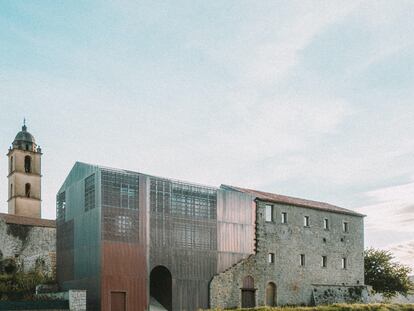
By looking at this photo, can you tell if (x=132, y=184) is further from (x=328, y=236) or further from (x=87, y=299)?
(x=328, y=236)

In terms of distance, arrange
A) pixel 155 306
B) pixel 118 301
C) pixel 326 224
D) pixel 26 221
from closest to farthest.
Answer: pixel 118 301, pixel 155 306, pixel 326 224, pixel 26 221

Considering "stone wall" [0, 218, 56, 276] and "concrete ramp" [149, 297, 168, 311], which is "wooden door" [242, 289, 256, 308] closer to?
"concrete ramp" [149, 297, 168, 311]

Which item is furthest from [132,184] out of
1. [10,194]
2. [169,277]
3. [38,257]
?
[10,194]

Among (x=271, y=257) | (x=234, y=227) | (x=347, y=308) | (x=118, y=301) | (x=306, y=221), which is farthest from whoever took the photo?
(x=306, y=221)

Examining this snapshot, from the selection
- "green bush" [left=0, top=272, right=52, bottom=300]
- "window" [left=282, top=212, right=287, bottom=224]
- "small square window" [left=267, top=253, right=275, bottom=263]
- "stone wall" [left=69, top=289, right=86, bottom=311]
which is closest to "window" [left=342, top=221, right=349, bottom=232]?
"window" [left=282, top=212, right=287, bottom=224]

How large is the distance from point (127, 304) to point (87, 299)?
229cm

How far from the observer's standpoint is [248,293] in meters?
36.2

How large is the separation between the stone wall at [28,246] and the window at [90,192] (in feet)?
44.3

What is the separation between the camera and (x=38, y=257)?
4375 cm

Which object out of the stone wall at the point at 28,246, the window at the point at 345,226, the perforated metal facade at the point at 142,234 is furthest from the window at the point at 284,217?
the stone wall at the point at 28,246

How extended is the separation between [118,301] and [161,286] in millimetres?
4048

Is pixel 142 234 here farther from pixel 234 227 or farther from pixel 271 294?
pixel 271 294

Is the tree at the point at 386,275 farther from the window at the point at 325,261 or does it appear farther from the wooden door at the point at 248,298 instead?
the wooden door at the point at 248,298

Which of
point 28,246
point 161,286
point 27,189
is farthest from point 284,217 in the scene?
point 27,189
